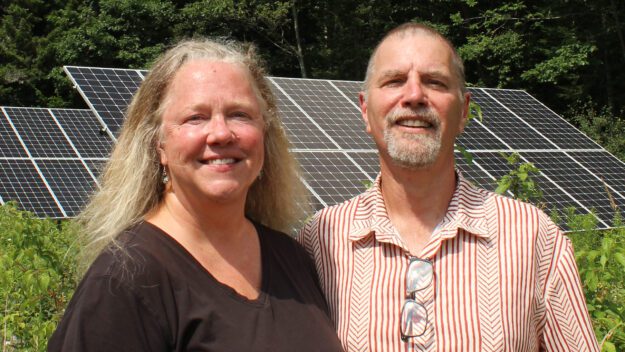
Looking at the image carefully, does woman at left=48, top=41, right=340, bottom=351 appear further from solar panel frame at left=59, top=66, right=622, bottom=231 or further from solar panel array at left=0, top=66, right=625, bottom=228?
solar panel frame at left=59, top=66, right=622, bottom=231

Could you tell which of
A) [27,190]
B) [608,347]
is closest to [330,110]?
[27,190]

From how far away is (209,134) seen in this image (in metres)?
3.02

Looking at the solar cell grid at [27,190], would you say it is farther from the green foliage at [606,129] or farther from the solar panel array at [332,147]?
the green foliage at [606,129]

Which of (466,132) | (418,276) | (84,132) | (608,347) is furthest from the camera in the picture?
(84,132)

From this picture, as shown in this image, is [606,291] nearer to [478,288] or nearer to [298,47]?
[478,288]

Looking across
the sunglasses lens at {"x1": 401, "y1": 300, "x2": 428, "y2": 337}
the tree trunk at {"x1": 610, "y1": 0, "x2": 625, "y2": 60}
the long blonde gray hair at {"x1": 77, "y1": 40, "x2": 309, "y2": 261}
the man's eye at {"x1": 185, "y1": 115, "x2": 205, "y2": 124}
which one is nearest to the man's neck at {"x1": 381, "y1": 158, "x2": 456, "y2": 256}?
the sunglasses lens at {"x1": 401, "y1": 300, "x2": 428, "y2": 337}

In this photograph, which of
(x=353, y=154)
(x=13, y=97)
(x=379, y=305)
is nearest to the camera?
(x=379, y=305)

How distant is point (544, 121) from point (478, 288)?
13.3 m

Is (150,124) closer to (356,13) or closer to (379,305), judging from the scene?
(379,305)

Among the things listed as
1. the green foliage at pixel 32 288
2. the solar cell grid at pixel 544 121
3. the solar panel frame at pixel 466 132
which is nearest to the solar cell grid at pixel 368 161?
the solar panel frame at pixel 466 132

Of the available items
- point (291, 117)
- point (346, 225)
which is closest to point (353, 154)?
point (291, 117)

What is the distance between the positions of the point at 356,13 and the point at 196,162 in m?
32.8

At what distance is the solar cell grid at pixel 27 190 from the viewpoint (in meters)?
14.9

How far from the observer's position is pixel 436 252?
3.29 metres
